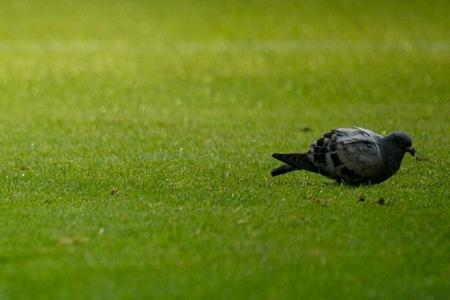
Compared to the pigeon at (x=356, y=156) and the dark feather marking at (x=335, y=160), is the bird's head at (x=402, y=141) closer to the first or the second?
the pigeon at (x=356, y=156)

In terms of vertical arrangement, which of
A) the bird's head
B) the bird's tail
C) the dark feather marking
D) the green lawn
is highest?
the bird's head

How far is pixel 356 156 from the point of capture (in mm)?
A: 9539

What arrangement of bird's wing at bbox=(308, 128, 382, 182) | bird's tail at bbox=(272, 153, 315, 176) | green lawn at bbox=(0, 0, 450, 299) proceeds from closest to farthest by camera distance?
green lawn at bbox=(0, 0, 450, 299), bird's wing at bbox=(308, 128, 382, 182), bird's tail at bbox=(272, 153, 315, 176)

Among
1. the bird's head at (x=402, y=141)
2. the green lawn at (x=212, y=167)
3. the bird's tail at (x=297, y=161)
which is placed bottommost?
the green lawn at (x=212, y=167)

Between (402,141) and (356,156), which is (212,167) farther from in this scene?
(402,141)

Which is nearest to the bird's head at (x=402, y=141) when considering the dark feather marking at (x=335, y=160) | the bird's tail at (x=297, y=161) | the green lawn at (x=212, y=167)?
the green lawn at (x=212, y=167)

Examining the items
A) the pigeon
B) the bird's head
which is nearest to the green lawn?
the pigeon

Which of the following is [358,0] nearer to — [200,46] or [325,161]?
[200,46]

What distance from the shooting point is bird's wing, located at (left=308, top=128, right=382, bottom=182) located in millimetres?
9539

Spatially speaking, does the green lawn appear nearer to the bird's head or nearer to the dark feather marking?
the dark feather marking

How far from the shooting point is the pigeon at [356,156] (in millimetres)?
9555

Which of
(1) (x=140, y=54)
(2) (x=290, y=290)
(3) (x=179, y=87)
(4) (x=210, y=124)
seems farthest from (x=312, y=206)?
(1) (x=140, y=54)

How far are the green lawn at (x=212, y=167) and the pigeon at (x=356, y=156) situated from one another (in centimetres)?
20

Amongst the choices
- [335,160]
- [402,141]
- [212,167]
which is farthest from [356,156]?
[212,167]
